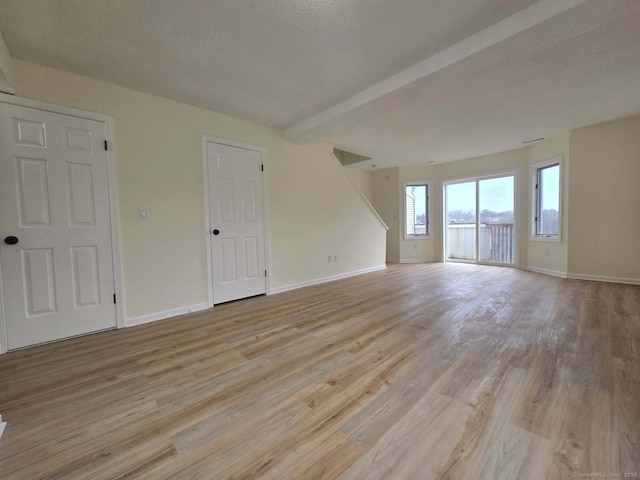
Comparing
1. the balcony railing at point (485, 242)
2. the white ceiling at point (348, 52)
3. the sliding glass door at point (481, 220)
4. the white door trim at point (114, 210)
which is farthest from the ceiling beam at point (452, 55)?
the balcony railing at point (485, 242)

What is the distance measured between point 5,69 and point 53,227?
49.9 inches

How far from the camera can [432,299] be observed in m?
3.44

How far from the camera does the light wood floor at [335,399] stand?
111 centimetres

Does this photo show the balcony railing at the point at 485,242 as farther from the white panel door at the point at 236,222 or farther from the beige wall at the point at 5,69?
the beige wall at the point at 5,69

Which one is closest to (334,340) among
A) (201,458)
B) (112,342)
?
(201,458)

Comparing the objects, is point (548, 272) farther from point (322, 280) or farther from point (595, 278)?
point (322, 280)

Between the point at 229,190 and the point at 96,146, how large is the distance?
138cm

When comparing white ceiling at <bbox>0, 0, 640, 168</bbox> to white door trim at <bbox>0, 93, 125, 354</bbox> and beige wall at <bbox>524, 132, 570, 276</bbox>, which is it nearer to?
white door trim at <bbox>0, 93, 125, 354</bbox>

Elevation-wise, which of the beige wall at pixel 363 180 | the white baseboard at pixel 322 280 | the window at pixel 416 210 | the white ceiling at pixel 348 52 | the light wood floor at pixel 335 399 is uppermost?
the white ceiling at pixel 348 52

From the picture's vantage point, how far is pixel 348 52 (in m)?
2.29

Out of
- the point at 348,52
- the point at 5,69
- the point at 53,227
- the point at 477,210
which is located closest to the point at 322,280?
the point at 348,52

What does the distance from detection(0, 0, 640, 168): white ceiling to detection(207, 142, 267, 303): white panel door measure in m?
0.62

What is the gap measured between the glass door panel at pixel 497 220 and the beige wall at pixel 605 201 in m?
1.27

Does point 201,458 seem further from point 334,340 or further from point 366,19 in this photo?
point 366,19
